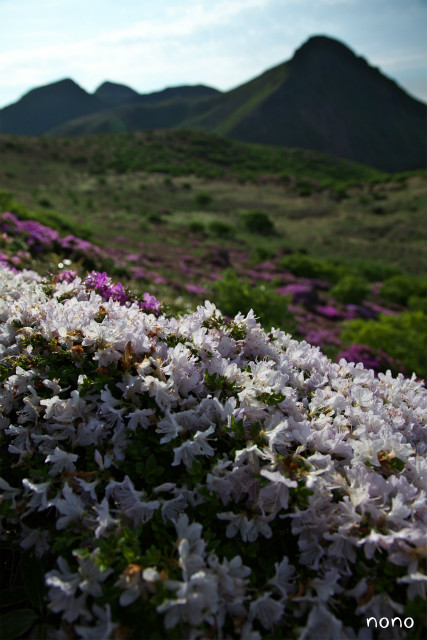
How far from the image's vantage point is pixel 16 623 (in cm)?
152

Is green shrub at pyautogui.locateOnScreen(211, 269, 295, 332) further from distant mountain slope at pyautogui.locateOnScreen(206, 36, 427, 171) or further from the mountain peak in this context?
the mountain peak

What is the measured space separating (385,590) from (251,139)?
124780 millimetres

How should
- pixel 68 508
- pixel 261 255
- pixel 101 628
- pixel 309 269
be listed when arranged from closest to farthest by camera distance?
pixel 101 628 → pixel 68 508 → pixel 309 269 → pixel 261 255

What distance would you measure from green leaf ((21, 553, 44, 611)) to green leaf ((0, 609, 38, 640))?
0.04m

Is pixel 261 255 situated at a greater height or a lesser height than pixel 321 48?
lesser

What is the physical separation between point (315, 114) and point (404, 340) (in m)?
143

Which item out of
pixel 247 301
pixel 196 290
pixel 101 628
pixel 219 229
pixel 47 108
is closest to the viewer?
pixel 101 628

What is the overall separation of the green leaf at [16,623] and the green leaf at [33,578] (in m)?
0.04

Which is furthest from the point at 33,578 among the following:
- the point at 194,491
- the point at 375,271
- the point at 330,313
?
the point at 375,271

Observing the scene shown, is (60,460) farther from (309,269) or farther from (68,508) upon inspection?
(309,269)

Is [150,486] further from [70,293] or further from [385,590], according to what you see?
[70,293]

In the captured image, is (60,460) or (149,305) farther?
(149,305)

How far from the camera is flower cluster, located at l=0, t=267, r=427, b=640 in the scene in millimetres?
1417

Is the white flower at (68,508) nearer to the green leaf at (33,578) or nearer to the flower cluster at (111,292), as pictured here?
the green leaf at (33,578)
